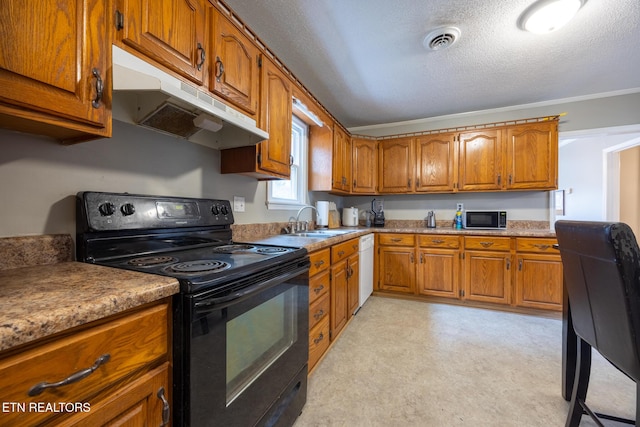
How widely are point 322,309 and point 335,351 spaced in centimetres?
44

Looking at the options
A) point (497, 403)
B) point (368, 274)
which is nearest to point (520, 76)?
point (368, 274)

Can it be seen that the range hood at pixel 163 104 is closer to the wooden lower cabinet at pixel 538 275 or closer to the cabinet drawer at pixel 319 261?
the cabinet drawer at pixel 319 261

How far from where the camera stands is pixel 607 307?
3.13 ft

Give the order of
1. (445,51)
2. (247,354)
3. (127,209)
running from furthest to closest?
(445,51) → (127,209) → (247,354)

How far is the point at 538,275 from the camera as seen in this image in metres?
2.71

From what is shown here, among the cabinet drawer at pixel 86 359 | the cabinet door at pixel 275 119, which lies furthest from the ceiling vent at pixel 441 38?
the cabinet drawer at pixel 86 359

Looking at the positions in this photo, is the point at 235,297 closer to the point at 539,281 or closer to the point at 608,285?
the point at 608,285

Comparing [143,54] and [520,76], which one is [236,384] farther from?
[520,76]

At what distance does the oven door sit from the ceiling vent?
193cm

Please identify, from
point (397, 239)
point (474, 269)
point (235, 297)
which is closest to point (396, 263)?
point (397, 239)

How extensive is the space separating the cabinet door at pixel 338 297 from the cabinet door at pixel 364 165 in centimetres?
155

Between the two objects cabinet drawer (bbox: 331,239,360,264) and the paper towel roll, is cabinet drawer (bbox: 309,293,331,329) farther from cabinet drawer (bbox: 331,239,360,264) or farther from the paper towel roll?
the paper towel roll

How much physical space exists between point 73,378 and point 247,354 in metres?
0.58

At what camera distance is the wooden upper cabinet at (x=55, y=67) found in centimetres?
69
